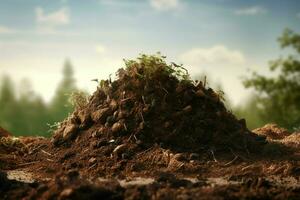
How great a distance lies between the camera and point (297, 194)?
250 inches

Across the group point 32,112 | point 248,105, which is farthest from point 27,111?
point 248,105

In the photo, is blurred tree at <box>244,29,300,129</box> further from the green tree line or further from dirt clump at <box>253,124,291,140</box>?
the green tree line

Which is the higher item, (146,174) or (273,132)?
(273,132)

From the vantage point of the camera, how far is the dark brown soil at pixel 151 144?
7.81 meters

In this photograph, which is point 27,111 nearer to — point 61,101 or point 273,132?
point 61,101

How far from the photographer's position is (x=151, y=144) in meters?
8.81

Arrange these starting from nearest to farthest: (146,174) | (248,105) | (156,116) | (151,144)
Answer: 1. (146,174)
2. (151,144)
3. (156,116)
4. (248,105)

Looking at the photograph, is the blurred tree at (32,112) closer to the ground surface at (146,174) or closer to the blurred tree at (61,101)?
the blurred tree at (61,101)

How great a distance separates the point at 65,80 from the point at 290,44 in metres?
18.1

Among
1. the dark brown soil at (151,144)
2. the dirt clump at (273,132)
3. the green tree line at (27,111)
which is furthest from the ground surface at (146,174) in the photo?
the green tree line at (27,111)

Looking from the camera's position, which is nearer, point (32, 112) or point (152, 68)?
point (152, 68)

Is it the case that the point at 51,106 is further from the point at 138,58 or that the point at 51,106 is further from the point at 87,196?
the point at 87,196

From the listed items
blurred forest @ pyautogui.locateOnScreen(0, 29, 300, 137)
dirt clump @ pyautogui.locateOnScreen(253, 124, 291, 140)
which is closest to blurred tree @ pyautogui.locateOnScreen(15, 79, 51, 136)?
blurred forest @ pyautogui.locateOnScreen(0, 29, 300, 137)

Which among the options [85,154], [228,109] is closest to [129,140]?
[85,154]
